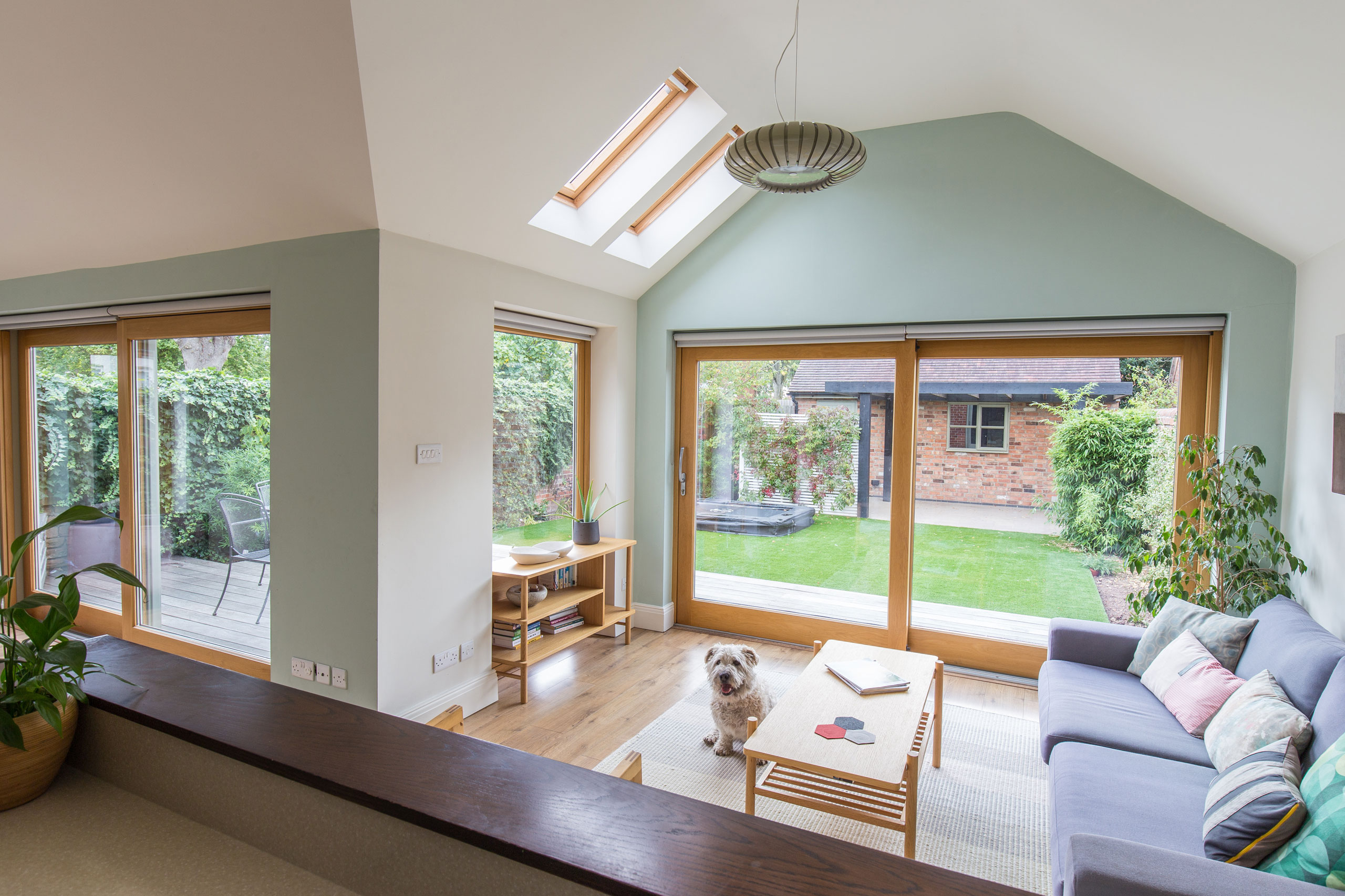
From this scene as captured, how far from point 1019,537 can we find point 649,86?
3.04m

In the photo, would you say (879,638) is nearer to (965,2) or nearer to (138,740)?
(965,2)

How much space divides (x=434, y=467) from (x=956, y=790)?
2.58m

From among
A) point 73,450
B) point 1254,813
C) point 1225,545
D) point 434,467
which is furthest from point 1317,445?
point 73,450

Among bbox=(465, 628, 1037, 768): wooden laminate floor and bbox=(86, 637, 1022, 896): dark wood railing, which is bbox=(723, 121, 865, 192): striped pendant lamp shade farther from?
bbox=(465, 628, 1037, 768): wooden laminate floor

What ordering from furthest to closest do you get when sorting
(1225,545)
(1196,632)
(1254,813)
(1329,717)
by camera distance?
1. (1225,545)
2. (1196,632)
3. (1329,717)
4. (1254,813)

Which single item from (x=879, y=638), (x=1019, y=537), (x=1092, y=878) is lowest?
(x=879, y=638)

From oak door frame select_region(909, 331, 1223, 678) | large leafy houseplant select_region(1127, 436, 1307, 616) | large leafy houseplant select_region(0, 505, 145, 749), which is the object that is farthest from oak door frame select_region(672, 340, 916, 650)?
large leafy houseplant select_region(0, 505, 145, 749)

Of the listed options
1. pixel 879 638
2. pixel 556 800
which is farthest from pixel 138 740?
pixel 879 638

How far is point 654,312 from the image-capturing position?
4.73 m

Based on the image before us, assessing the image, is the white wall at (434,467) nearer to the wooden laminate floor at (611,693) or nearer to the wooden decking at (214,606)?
the wooden laminate floor at (611,693)

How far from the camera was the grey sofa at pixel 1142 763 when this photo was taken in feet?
5.06

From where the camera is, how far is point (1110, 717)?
2.57m

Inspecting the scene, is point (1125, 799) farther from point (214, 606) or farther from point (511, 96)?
point (214, 606)

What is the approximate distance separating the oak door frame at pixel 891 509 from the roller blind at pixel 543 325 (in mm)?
676
